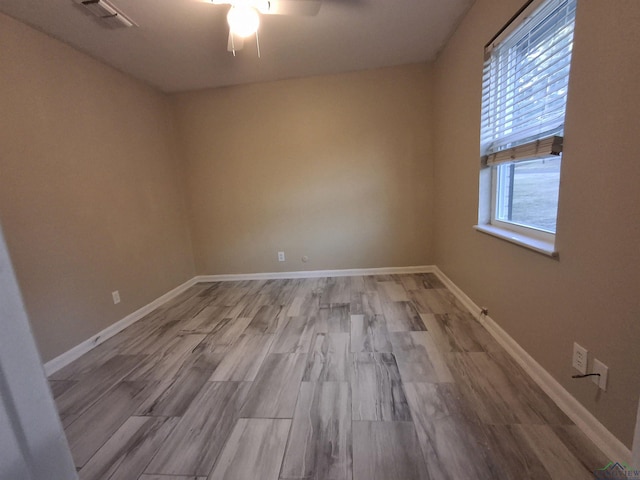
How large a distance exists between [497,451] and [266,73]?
3.56 m

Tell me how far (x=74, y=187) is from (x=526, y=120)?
3.33 meters

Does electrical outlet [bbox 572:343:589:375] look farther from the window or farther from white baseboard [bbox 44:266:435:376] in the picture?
white baseboard [bbox 44:266:435:376]

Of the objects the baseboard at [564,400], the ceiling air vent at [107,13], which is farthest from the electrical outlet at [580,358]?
the ceiling air vent at [107,13]

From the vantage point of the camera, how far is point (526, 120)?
163 cm

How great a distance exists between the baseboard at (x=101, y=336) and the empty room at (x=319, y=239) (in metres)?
0.04

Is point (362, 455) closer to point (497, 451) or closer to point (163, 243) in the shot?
point (497, 451)

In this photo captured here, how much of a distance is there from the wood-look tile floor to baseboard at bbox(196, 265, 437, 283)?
1.00 metres

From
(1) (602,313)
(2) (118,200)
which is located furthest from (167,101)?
(1) (602,313)

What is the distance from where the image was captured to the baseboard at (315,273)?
3.38m

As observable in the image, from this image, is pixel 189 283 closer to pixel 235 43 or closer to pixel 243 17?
pixel 235 43

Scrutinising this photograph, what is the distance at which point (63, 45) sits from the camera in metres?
2.08

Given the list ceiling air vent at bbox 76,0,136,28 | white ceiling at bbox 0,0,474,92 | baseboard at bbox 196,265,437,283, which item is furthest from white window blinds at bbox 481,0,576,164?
ceiling air vent at bbox 76,0,136,28

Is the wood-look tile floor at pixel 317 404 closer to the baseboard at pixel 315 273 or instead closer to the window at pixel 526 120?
the window at pixel 526 120

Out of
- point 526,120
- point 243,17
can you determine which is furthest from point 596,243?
point 243,17
